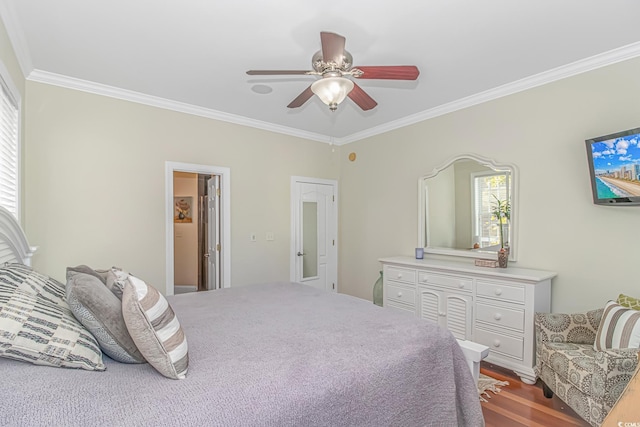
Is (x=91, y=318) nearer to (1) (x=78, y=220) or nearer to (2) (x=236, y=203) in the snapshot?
(1) (x=78, y=220)

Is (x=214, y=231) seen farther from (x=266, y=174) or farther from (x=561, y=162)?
(x=561, y=162)

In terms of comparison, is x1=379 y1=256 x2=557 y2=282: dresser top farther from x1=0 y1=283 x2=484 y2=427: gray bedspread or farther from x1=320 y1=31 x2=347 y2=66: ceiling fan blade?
x1=320 y1=31 x2=347 y2=66: ceiling fan blade

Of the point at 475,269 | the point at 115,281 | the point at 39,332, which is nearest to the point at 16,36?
the point at 115,281

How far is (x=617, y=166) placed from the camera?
239cm

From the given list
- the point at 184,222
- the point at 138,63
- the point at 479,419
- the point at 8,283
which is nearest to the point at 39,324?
the point at 8,283

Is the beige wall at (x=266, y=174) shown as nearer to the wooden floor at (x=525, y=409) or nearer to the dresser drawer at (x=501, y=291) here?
the dresser drawer at (x=501, y=291)

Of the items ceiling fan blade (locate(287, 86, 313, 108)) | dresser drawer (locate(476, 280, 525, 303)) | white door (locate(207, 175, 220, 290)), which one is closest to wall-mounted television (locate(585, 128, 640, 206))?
dresser drawer (locate(476, 280, 525, 303))

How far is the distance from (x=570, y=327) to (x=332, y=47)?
254cm

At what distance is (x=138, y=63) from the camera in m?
2.73

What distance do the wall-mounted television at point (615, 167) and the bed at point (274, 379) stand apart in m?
1.79

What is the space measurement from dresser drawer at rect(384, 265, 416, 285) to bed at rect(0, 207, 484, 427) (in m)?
1.58

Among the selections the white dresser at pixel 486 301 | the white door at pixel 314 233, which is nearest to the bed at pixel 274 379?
the white dresser at pixel 486 301

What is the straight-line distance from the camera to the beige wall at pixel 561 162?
2561mm

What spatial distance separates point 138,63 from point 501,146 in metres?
3.40
